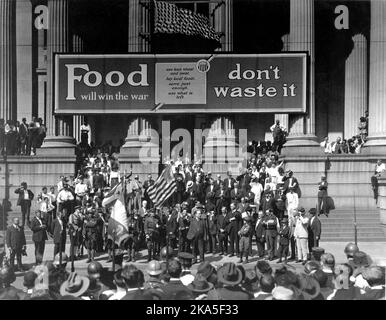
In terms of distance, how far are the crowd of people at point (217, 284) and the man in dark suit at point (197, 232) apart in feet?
31.3

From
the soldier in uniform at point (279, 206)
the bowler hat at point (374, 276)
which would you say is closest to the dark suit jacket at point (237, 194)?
the soldier in uniform at point (279, 206)

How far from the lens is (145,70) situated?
88.9 feet

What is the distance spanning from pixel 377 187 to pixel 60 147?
524 inches

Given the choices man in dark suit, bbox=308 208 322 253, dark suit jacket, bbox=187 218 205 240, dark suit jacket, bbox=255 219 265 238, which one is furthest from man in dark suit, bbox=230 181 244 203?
man in dark suit, bbox=308 208 322 253

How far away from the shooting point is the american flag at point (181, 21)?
93.9ft

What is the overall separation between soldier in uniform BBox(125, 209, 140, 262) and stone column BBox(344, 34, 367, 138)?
56.7 feet

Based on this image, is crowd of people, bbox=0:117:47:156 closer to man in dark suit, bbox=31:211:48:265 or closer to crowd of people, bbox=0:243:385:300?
man in dark suit, bbox=31:211:48:265

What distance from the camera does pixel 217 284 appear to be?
366 inches

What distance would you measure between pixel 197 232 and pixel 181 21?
1270cm

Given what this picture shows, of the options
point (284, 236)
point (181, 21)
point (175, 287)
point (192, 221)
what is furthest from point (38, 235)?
point (181, 21)

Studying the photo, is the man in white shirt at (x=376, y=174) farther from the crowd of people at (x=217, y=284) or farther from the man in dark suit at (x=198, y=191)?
the crowd of people at (x=217, y=284)

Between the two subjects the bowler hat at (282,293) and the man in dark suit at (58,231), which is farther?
the man in dark suit at (58,231)

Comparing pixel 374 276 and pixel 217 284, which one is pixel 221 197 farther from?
pixel 374 276

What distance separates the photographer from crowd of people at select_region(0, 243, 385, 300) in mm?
8938
